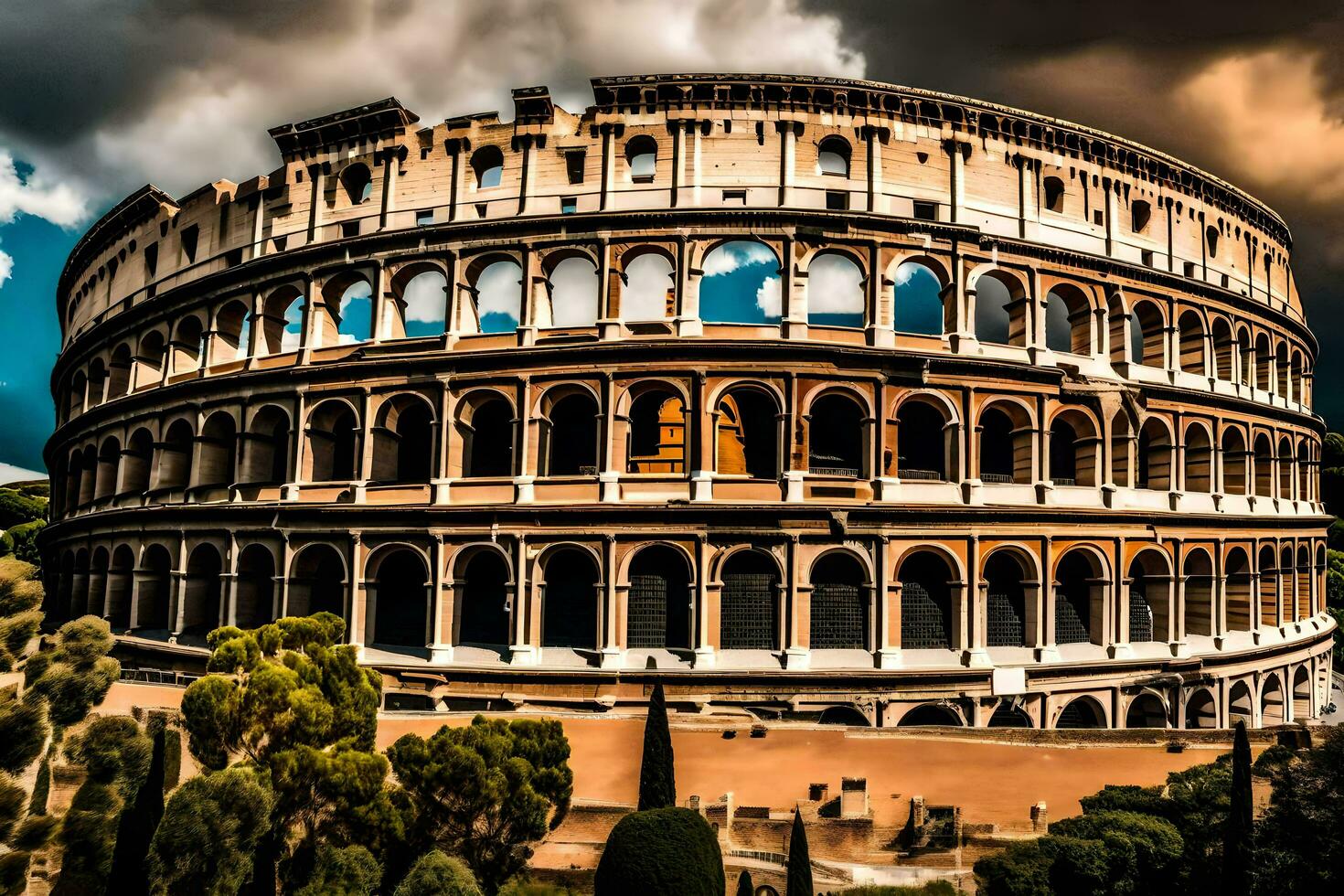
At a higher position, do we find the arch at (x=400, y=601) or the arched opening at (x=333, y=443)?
the arched opening at (x=333, y=443)

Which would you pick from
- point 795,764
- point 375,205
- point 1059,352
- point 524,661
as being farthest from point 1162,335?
point 375,205

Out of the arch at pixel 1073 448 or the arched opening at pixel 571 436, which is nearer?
the arched opening at pixel 571 436

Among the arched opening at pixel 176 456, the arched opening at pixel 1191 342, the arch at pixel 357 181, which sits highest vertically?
the arch at pixel 357 181

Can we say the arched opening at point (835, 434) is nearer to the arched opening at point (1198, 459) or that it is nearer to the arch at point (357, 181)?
the arched opening at point (1198, 459)

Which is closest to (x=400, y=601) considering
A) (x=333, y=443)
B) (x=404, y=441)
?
(x=404, y=441)

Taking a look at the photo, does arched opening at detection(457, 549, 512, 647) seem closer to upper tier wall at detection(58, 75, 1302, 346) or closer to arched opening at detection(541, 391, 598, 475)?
arched opening at detection(541, 391, 598, 475)

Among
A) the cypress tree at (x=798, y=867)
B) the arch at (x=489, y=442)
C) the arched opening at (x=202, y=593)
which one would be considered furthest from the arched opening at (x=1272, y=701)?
the arched opening at (x=202, y=593)

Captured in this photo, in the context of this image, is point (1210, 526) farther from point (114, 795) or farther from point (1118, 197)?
point (114, 795)
